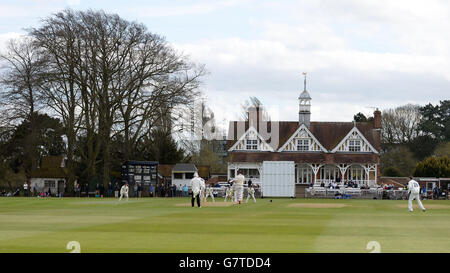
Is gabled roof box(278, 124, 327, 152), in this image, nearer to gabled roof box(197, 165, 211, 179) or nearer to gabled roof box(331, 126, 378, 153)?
gabled roof box(331, 126, 378, 153)

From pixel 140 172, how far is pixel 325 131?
75.8 ft

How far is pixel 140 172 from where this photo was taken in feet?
189

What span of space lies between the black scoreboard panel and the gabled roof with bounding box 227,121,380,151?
15.6 meters

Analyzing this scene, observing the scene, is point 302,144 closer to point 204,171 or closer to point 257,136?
point 257,136

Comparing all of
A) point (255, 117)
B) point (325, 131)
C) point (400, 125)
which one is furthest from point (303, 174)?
point (400, 125)

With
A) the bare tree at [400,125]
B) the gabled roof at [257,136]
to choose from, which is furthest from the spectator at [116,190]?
the bare tree at [400,125]

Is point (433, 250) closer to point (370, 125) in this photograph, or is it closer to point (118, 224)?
point (118, 224)

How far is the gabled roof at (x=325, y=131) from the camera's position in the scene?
72188 millimetres

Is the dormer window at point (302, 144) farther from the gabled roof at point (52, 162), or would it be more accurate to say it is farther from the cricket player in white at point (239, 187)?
the cricket player in white at point (239, 187)
